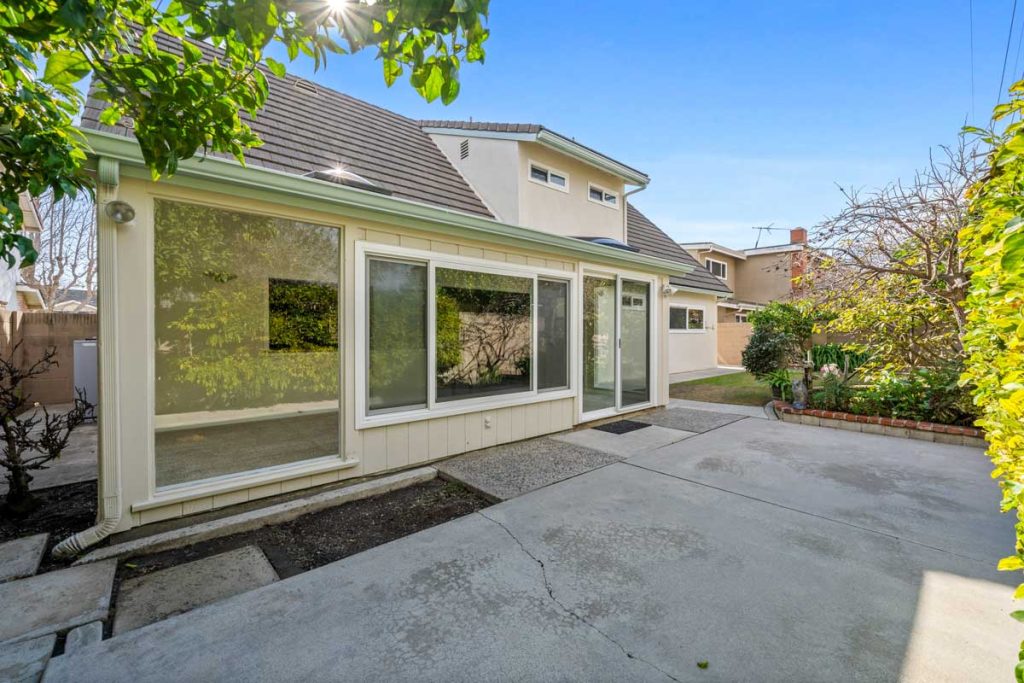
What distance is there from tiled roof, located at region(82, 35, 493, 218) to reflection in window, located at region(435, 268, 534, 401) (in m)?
2.46

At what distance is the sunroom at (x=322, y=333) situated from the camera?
3219 millimetres

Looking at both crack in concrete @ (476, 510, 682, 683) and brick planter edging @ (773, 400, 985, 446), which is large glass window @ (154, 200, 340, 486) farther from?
brick planter edging @ (773, 400, 985, 446)

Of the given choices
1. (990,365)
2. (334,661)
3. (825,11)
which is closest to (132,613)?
(334,661)

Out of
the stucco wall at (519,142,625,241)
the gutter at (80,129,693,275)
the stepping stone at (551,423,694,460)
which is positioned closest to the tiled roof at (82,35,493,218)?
the stucco wall at (519,142,625,241)

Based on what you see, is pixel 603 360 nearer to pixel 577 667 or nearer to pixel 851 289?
pixel 851 289

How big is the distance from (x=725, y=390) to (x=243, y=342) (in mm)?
10066

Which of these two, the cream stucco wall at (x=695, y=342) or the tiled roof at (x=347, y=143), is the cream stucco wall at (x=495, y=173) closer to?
the tiled roof at (x=347, y=143)

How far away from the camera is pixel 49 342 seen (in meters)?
8.38

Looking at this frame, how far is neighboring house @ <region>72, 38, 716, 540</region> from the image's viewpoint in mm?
3252

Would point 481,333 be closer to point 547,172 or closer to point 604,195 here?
point 547,172

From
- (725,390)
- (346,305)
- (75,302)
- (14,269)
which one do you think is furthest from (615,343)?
(75,302)

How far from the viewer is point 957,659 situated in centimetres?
195

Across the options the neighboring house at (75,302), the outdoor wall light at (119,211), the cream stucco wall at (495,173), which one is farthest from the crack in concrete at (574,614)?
the neighboring house at (75,302)

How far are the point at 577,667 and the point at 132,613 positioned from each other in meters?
2.43
